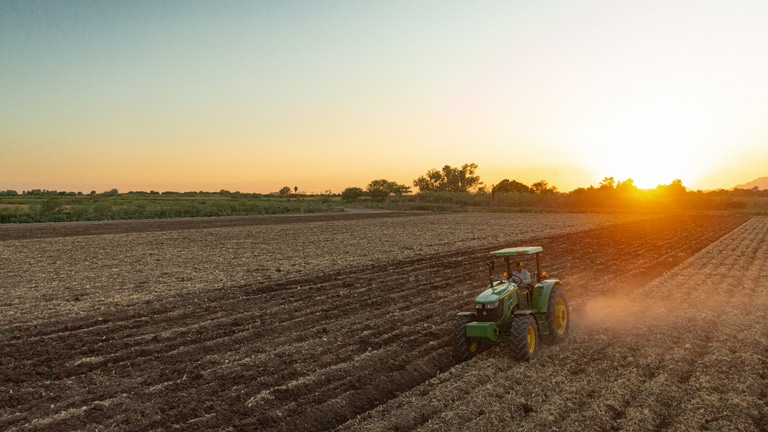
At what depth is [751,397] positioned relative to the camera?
267 inches

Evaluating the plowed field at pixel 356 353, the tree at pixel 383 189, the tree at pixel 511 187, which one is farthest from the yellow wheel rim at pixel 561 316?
the tree at pixel 511 187

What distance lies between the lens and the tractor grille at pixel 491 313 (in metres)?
7.86

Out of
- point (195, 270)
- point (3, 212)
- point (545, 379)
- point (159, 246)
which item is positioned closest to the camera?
point (545, 379)

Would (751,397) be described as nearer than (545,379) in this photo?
Yes

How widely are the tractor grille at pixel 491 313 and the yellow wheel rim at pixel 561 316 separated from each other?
1887 mm

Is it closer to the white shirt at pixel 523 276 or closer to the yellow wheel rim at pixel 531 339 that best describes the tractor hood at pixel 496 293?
the white shirt at pixel 523 276

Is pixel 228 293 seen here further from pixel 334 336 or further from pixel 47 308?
pixel 334 336

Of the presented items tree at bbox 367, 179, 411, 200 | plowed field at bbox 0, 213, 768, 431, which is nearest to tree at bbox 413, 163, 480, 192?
tree at bbox 367, 179, 411, 200

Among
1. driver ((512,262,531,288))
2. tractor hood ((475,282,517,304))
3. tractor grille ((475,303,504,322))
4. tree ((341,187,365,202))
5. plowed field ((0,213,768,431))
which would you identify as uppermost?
tree ((341,187,365,202))

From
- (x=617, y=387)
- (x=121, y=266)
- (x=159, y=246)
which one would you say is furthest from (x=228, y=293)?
(x=159, y=246)

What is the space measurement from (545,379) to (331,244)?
20244mm

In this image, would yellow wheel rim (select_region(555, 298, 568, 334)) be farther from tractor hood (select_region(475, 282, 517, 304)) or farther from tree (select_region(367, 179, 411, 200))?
tree (select_region(367, 179, 411, 200))

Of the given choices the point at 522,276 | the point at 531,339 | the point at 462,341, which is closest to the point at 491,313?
the point at 462,341

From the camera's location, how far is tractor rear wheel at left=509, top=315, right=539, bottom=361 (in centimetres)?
782
